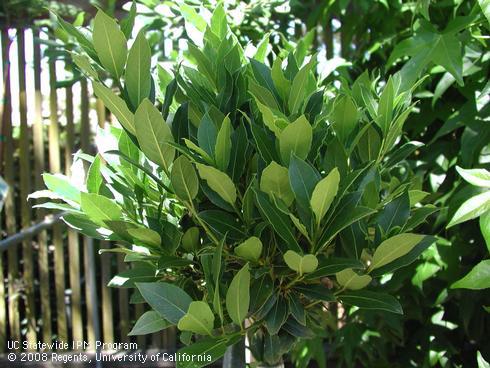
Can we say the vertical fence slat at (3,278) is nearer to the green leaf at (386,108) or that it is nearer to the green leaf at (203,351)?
the green leaf at (203,351)

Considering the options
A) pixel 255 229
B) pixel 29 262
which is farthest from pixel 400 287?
pixel 29 262

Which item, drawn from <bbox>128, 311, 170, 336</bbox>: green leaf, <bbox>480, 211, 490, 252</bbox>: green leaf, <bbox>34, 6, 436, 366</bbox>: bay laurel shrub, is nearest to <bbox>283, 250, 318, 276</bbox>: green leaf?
<bbox>34, 6, 436, 366</bbox>: bay laurel shrub

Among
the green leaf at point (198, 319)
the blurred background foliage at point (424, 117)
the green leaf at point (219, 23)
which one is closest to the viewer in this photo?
the green leaf at point (198, 319)

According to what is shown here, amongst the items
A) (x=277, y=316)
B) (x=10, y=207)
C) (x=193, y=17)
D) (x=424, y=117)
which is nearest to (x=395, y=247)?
(x=277, y=316)

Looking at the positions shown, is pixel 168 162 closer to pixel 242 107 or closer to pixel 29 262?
pixel 242 107

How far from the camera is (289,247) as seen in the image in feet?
2.39

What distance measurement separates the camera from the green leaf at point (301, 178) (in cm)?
67

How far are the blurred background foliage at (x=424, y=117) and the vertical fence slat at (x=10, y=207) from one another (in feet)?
1.30

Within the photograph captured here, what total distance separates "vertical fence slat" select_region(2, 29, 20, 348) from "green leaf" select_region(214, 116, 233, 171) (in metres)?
1.77

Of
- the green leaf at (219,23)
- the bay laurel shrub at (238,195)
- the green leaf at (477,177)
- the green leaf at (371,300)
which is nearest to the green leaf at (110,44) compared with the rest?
the bay laurel shrub at (238,195)

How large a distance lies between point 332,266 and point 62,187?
0.42 metres

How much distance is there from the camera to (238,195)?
796 mm

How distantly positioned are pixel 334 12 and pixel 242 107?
1193mm

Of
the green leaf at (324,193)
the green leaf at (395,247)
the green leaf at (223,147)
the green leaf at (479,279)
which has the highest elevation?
the green leaf at (223,147)
